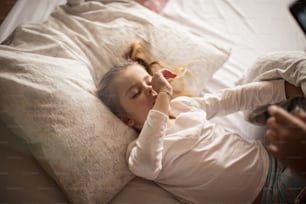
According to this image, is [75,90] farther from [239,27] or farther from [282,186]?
[239,27]

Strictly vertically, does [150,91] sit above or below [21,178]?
above

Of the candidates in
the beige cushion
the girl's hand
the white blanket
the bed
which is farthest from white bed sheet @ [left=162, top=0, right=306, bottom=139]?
the beige cushion

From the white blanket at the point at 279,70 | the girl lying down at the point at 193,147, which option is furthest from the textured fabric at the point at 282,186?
the white blanket at the point at 279,70

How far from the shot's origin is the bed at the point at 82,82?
0.67m

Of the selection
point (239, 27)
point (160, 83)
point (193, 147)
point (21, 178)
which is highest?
point (239, 27)

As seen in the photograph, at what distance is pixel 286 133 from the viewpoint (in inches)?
19.5

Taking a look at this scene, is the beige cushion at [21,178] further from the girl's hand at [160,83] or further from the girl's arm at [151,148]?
the girl's hand at [160,83]

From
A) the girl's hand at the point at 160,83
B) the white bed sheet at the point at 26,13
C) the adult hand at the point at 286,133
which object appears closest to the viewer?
the adult hand at the point at 286,133

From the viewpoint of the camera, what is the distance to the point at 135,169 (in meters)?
0.72

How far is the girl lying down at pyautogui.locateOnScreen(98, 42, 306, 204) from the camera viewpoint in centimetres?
71

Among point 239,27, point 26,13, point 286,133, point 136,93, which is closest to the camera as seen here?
point 286,133

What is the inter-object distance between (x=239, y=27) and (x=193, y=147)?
61 cm

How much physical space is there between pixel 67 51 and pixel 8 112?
0.23 metres

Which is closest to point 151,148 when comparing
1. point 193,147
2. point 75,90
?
point 193,147
